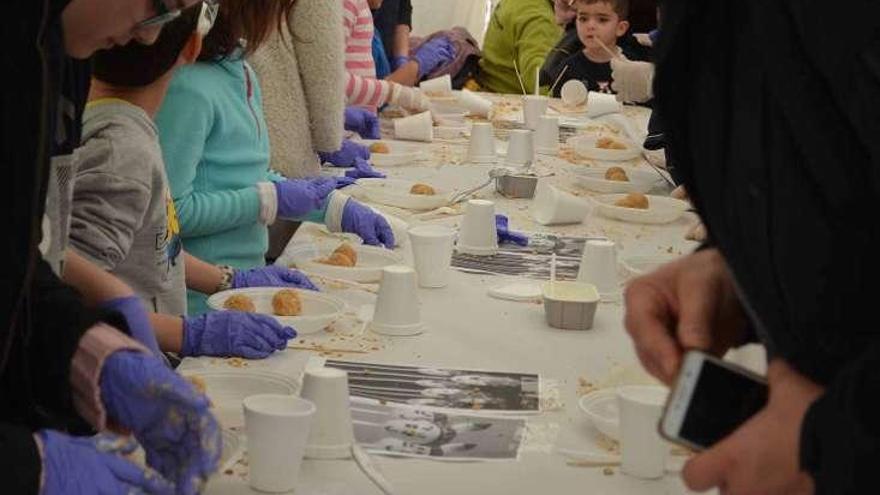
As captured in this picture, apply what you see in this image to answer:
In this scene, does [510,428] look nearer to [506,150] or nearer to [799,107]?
[799,107]

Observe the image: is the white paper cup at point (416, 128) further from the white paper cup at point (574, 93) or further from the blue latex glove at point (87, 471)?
the blue latex glove at point (87, 471)

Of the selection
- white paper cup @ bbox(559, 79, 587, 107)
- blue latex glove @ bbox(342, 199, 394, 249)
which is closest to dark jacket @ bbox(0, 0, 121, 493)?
blue latex glove @ bbox(342, 199, 394, 249)

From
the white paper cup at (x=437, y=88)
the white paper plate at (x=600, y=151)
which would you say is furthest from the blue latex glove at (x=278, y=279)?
the white paper cup at (x=437, y=88)

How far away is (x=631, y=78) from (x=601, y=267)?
3117mm

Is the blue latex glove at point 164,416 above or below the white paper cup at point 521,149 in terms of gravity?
above

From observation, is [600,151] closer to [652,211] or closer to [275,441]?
[652,211]

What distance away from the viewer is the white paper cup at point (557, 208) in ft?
9.56

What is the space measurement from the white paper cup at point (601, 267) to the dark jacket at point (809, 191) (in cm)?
129

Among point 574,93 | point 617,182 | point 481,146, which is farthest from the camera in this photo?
point 574,93

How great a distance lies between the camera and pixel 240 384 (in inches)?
65.6

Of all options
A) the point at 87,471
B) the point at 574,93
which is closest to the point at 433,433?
the point at 87,471

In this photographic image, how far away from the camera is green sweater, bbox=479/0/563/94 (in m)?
6.75

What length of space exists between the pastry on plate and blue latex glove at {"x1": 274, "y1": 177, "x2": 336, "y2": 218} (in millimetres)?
648

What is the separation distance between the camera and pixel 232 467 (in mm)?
1425
